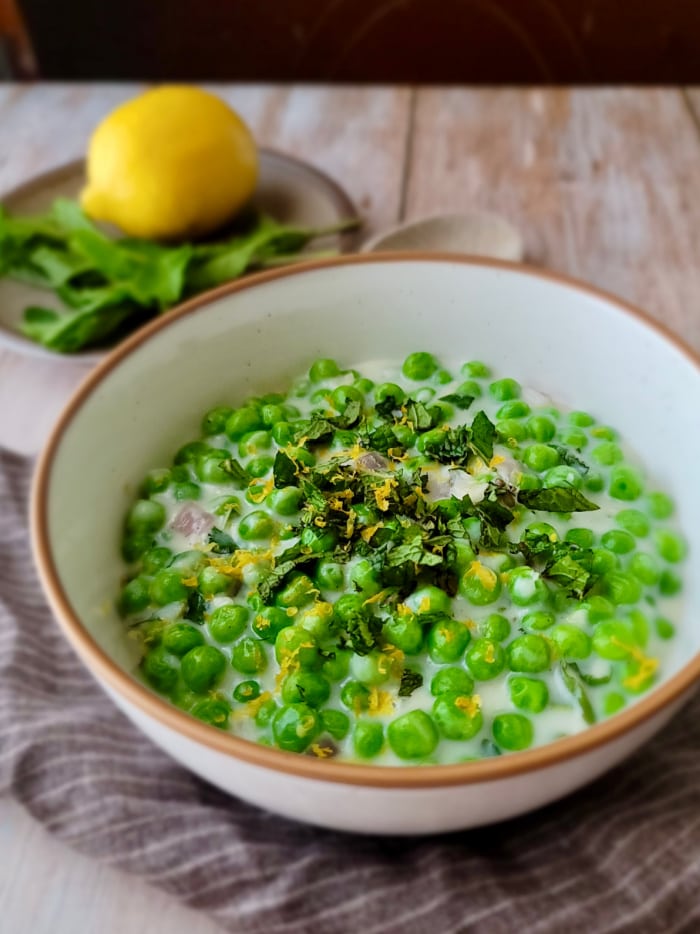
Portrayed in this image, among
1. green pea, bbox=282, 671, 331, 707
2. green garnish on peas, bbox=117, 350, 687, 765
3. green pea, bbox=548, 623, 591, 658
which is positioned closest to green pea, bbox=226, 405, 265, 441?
green garnish on peas, bbox=117, 350, 687, 765

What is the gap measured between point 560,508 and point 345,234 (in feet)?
3.15

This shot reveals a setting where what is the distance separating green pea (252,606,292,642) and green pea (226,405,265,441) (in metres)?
0.36

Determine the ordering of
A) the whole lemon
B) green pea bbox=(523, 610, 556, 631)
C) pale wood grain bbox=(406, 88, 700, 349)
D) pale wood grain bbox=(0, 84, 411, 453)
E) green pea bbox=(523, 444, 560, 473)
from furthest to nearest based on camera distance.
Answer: pale wood grain bbox=(0, 84, 411, 453) < pale wood grain bbox=(406, 88, 700, 349) < the whole lemon < green pea bbox=(523, 444, 560, 473) < green pea bbox=(523, 610, 556, 631)

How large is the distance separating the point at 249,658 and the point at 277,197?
135 centimetres

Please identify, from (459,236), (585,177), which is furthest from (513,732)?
(585,177)

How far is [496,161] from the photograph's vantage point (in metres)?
2.31

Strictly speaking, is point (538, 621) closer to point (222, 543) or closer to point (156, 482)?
point (222, 543)

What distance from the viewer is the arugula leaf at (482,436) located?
1.25m

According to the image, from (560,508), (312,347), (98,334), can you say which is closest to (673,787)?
(560,508)

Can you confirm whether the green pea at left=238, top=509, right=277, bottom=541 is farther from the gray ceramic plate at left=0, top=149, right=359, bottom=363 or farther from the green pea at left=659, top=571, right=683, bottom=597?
the gray ceramic plate at left=0, top=149, right=359, bottom=363

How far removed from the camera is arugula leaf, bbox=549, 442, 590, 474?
1.29 meters

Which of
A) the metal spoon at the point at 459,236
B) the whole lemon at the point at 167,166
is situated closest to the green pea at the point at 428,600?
the metal spoon at the point at 459,236

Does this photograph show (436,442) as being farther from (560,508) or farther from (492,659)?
(492,659)

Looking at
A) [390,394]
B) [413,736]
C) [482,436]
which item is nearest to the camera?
[413,736]
